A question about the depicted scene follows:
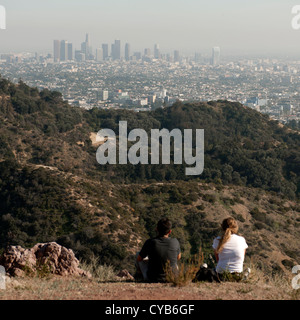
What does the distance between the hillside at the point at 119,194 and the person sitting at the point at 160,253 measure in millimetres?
3177

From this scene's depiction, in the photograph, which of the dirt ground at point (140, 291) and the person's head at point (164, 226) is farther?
the person's head at point (164, 226)

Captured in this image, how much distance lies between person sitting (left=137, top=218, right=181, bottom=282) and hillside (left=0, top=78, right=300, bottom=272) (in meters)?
3.18

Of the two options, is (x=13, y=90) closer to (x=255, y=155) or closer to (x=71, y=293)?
(x=255, y=155)

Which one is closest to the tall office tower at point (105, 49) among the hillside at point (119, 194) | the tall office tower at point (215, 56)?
the tall office tower at point (215, 56)

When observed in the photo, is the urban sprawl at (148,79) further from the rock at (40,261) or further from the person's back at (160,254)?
the person's back at (160,254)

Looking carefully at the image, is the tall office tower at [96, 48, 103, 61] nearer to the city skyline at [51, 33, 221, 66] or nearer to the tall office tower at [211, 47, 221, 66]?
the city skyline at [51, 33, 221, 66]

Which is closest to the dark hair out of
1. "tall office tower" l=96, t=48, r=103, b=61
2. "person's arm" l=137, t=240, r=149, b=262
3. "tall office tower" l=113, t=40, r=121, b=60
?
"person's arm" l=137, t=240, r=149, b=262

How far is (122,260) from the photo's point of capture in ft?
41.8

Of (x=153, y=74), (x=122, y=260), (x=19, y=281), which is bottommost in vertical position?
Result: (x=122, y=260)

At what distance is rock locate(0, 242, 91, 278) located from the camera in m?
5.36

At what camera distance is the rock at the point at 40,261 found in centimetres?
536

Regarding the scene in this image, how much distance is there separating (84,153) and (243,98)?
7188 centimetres

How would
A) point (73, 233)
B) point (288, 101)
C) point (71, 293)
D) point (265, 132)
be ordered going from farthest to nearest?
point (288, 101)
point (265, 132)
point (73, 233)
point (71, 293)
